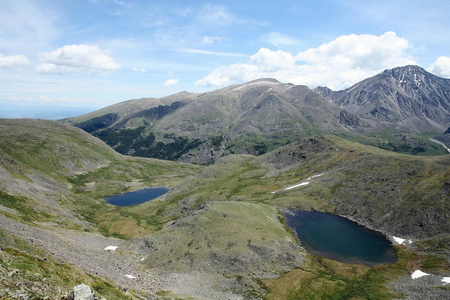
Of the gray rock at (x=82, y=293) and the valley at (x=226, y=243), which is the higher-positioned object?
the gray rock at (x=82, y=293)

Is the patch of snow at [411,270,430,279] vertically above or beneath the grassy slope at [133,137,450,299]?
beneath

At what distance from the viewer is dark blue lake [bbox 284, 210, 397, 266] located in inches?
4122

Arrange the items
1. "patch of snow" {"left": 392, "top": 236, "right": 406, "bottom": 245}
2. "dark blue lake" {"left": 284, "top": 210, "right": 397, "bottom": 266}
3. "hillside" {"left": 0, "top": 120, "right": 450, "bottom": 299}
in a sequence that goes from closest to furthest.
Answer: "hillside" {"left": 0, "top": 120, "right": 450, "bottom": 299}, "dark blue lake" {"left": 284, "top": 210, "right": 397, "bottom": 266}, "patch of snow" {"left": 392, "top": 236, "right": 406, "bottom": 245}

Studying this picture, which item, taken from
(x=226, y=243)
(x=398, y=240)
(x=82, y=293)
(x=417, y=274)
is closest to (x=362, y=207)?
(x=398, y=240)

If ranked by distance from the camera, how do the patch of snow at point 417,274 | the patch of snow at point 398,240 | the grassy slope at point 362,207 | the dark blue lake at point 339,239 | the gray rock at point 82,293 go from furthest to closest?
the patch of snow at point 398,240
the dark blue lake at point 339,239
the patch of snow at point 417,274
the grassy slope at point 362,207
the gray rock at point 82,293

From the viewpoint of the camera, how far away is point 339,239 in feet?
399

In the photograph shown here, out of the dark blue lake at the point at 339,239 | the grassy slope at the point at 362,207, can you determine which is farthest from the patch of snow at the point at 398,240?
the grassy slope at the point at 362,207

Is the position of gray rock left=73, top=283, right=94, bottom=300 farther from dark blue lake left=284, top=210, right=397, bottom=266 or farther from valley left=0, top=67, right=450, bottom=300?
dark blue lake left=284, top=210, right=397, bottom=266

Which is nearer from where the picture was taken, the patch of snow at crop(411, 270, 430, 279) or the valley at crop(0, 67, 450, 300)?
the valley at crop(0, 67, 450, 300)

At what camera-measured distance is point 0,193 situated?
11869 cm

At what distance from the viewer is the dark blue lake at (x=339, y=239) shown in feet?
343

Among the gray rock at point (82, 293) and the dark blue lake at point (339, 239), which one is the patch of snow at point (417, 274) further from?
the gray rock at point (82, 293)

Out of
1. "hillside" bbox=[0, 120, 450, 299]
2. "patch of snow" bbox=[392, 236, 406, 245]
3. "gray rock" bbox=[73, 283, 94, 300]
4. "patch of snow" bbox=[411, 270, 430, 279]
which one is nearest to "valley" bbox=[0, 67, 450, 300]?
"hillside" bbox=[0, 120, 450, 299]

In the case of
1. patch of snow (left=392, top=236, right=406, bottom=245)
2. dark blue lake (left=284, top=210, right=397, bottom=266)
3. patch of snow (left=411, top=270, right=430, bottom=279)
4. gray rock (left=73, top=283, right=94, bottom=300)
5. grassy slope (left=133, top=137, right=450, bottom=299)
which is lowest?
dark blue lake (left=284, top=210, right=397, bottom=266)
